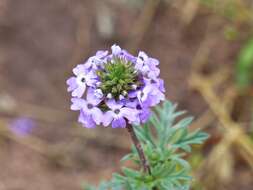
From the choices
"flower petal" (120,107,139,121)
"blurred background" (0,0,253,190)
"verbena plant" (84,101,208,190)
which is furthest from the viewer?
"blurred background" (0,0,253,190)

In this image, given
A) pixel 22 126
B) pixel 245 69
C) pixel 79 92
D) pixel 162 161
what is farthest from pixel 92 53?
pixel 79 92

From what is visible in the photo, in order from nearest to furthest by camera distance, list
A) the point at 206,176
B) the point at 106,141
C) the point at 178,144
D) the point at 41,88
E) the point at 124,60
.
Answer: the point at 124,60
the point at 178,144
the point at 206,176
the point at 106,141
the point at 41,88

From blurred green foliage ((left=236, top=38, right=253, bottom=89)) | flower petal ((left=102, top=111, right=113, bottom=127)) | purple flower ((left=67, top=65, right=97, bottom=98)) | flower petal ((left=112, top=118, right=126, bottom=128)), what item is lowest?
flower petal ((left=112, top=118, right=126, bottom=128))

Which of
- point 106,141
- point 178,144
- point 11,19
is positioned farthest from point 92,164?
point 178,144

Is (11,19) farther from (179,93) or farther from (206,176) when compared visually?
(206,176)

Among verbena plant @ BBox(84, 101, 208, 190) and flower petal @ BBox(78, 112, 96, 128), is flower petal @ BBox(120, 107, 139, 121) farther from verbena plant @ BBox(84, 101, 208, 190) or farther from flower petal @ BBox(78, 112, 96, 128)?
verbena plant @ BBox(84, 101, 208, 190)

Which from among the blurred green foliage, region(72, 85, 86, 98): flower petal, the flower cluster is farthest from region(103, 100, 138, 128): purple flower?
the blurred green foliage

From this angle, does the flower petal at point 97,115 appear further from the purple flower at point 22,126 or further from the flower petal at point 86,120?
the purple flower at point 22,126

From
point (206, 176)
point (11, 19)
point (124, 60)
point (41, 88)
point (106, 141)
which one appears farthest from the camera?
point (11, 19)
